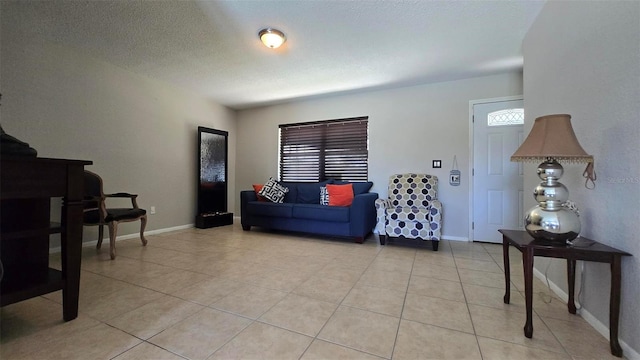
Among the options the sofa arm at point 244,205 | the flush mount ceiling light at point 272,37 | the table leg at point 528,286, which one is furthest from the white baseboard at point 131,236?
the table leg at point 528,286

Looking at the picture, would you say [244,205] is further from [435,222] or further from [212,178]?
[435,222]

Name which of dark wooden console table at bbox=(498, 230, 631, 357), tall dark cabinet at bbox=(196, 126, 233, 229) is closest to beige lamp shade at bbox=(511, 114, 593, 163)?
dark wooden console table at bbox=(498, 230, 631, 357)

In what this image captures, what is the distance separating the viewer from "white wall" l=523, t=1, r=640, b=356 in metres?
1.11

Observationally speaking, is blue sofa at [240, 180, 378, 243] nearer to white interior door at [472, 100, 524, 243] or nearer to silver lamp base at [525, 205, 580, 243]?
white interior door at [472, 100, 524, 243]

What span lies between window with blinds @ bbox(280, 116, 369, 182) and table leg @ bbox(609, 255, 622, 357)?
298cm

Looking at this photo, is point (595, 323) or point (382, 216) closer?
point (595, 323)

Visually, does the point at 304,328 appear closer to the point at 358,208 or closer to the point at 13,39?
the point at 358,208

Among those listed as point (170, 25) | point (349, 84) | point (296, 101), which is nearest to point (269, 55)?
point (170, 25)

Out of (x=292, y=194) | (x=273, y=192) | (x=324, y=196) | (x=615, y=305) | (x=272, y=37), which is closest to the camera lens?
(x=615, y=305)

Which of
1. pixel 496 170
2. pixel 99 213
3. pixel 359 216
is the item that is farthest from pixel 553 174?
pixel 99 213

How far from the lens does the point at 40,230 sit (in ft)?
4.03

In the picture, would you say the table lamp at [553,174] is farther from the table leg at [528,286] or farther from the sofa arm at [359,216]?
the sofa arm at [359,216]

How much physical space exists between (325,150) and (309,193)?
0.84 meters

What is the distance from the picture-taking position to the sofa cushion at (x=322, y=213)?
3.21m
